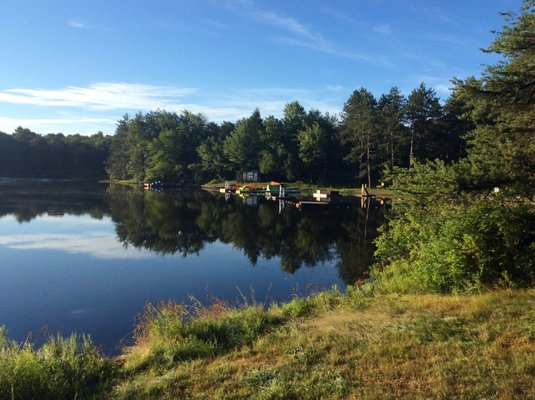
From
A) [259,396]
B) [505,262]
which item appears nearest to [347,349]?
[259,396]

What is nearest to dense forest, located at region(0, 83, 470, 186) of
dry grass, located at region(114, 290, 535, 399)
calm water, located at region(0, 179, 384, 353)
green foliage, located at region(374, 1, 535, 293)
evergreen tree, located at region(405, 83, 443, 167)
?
evergreen tree, located at region(405, 83, 443, 167)

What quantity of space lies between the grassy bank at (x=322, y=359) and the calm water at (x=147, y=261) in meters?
3.94

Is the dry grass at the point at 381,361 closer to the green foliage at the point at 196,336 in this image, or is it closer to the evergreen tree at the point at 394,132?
the green foliage at the point at 196,336

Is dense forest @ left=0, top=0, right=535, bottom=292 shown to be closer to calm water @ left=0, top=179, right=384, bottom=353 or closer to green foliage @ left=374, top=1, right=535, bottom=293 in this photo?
green foliage @ left=374, top=1, right=535, bottom=293

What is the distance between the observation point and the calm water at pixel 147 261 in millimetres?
13109

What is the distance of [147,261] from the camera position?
19859mm

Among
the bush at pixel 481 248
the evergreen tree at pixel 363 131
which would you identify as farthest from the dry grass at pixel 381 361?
the evergreen tree at pixel 363 131

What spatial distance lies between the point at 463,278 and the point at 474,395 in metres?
5.40

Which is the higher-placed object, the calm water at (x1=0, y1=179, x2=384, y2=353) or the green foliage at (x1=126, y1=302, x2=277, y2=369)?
the green foliage at (x1=126, y1=302, x2=277, y2=369)

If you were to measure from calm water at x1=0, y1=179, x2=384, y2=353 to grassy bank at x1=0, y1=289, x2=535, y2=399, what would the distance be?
3.94 meters

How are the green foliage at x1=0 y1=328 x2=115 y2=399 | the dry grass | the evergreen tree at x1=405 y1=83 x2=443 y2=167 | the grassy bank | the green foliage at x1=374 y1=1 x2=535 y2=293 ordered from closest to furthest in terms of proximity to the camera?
the dry grass < the grassy bank < the green foliage at x1=0 y1=328 x2=115 y2=399 < the green foliage at x1=374 y1=1 x2=535 y2=293 < the evergreen tree at x1=405 y1=83 x2=443 y2=167

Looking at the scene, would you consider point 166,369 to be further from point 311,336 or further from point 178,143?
point 178,143

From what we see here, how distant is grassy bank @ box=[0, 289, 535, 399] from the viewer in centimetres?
499

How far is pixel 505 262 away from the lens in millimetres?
9242
